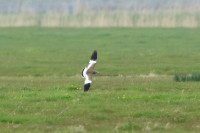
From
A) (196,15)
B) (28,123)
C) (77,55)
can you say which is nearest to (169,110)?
(28,123)

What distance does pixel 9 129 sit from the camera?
40.6 ft

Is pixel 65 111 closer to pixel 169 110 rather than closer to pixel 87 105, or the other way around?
pixel 87 105

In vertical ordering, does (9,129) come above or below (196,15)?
below

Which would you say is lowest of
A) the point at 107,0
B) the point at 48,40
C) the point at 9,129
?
the point at 9,129

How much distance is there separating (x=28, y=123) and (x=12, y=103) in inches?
76.9

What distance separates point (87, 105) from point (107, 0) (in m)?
66.8

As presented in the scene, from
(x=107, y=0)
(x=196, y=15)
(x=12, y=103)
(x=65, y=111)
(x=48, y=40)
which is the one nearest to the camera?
(x=65, y=111)

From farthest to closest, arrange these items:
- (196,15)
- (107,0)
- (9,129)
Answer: (107,0)
(196,15)
(9,129)

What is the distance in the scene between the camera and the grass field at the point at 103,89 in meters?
12.9

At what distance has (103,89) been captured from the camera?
682 inches

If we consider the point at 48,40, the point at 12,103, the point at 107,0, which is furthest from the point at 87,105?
the point at 107,0

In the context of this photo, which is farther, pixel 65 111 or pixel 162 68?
pixel 162 68

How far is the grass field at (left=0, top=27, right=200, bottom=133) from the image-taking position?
1290 cm

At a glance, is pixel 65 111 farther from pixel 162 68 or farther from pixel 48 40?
pixel 48 40
